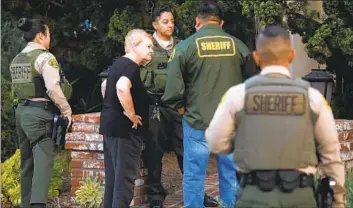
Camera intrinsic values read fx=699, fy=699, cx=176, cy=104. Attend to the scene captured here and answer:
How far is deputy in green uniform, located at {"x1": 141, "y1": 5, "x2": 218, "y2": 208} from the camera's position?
629cm

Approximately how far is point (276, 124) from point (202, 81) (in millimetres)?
1988

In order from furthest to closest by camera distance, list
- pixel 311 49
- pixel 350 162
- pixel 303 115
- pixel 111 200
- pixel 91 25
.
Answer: pixel 91 25 < pixel 311 49 < pixel 350 162 < pixel 111 200 < pixel 303 115

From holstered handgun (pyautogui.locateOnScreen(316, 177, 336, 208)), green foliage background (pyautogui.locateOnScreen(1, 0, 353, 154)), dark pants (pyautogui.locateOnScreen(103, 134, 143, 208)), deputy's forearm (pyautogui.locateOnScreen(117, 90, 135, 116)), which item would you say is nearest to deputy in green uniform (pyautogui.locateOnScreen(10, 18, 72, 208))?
dark pants (pyautogui.locateOnScreen(103, 134, 143, 208))

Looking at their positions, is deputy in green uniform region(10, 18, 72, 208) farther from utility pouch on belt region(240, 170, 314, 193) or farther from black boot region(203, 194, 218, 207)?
utility pouch on belt region(240, 170, 314, 193)

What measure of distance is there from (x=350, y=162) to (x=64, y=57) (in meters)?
4.64

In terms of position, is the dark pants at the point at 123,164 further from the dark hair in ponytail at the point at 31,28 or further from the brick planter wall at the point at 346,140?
the brick planter wall at the point at 346,140

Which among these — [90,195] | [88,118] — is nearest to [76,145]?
[88,118]

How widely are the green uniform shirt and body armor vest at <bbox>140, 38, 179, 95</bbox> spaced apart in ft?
2.69

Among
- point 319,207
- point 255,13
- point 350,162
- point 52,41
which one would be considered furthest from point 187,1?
point 319,207

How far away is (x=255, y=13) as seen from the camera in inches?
291

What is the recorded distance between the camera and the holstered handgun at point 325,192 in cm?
358

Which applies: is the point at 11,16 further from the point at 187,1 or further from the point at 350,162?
the point at 350,162

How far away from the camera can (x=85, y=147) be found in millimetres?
6855

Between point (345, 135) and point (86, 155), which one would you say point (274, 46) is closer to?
point (345, 135)
